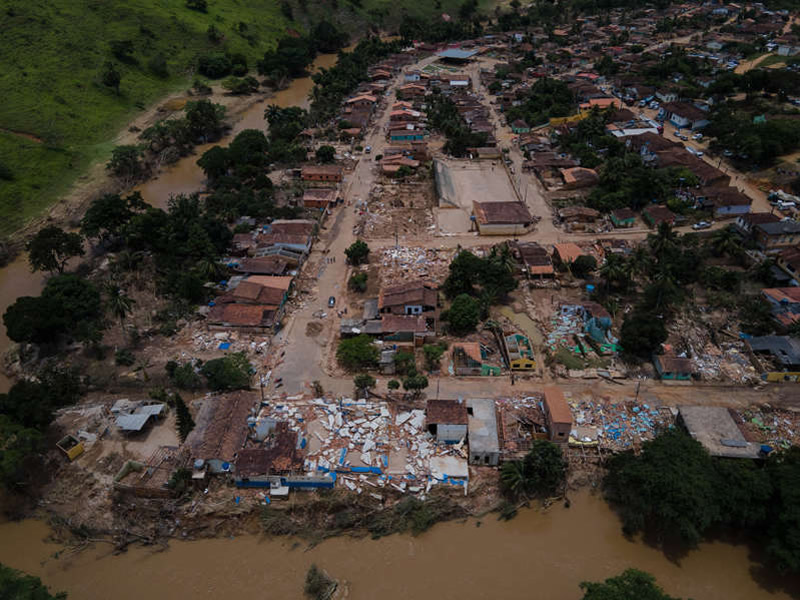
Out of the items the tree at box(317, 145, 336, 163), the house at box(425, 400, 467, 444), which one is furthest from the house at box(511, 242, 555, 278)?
the tree at box(317, 145, 336, 163)

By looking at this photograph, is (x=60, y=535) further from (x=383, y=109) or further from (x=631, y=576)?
(x=383, y=109)

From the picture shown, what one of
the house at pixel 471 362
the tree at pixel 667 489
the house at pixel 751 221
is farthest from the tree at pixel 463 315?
the house at pixel 751 221

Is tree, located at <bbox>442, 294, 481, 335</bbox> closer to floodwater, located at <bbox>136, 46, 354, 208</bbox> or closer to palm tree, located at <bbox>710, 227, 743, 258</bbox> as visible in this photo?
palm tree, located at <bbox>710, 227, 743, 258</bbox>

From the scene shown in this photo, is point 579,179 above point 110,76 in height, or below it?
below

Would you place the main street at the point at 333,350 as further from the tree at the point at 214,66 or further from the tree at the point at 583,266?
the tree at the point at 214,66

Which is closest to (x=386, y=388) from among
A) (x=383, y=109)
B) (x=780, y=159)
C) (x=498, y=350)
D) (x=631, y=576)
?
(x=498, y=350)

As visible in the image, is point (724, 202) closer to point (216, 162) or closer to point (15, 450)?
point (216, 162)

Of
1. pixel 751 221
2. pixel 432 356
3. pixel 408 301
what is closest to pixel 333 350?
pixel 408 301
